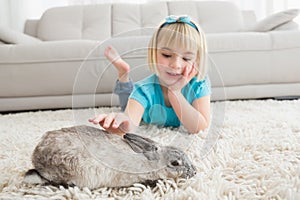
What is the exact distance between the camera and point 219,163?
74 centimetres

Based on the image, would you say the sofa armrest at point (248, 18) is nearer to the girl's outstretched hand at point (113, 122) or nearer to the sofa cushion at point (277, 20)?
the sofa cushion at point (277, 20)

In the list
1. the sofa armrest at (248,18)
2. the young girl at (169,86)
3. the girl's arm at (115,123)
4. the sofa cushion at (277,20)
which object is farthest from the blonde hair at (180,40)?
the sofa armrest at (248,18)

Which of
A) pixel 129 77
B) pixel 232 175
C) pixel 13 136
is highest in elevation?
pixel 129 77

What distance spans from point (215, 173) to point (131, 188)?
0.56 feet

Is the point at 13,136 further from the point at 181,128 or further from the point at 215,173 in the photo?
the point at 215,173

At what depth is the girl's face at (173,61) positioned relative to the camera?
0.74 m

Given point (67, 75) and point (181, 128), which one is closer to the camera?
point (181, 128)

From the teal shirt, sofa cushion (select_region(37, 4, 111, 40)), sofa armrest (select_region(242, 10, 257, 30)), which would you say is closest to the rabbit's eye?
the teal shirt

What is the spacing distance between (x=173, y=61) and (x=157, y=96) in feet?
0.76

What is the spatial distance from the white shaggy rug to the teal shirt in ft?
0.18

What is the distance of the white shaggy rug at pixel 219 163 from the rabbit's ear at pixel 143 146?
55 mm

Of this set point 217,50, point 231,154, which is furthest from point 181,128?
point 217,50

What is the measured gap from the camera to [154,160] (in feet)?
2.13

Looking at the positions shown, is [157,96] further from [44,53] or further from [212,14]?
[212,14]
